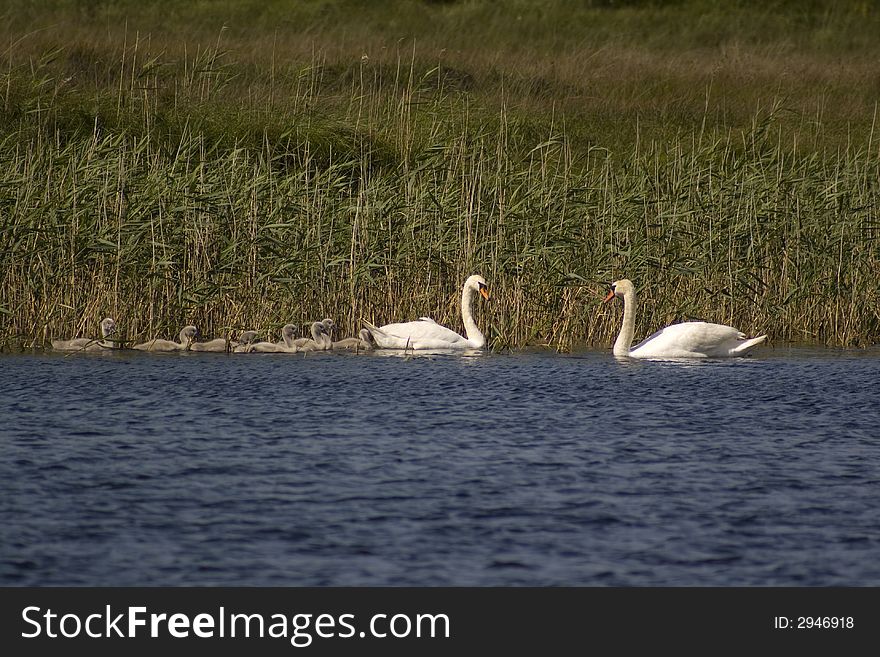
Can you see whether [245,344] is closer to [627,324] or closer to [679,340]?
[627,324]

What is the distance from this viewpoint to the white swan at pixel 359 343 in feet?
49.8

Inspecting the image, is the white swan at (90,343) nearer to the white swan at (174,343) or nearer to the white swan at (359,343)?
the white swan at (174,343)

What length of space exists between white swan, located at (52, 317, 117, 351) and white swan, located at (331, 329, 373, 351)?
2.26m

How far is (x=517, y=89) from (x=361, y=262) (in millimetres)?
11069

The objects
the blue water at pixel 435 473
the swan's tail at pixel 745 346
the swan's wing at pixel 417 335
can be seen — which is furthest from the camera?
the swan's wing at pixel 417 335

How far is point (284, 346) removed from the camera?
1491 cm

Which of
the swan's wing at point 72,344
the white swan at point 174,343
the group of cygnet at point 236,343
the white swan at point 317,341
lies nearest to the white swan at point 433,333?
the group of cygnet at point 236,343

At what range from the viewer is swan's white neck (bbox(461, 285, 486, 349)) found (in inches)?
600

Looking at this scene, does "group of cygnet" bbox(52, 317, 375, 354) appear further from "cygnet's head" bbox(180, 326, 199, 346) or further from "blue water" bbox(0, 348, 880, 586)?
"blue water" bbox(0, 348, 880, 586)

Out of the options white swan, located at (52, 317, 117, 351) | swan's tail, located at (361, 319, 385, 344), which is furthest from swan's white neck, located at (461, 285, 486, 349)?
white swan, located at (52, 317, 117, 351)

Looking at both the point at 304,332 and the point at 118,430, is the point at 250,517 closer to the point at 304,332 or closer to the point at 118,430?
the point at 118,430

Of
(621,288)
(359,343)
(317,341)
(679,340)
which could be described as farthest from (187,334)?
(679,340)

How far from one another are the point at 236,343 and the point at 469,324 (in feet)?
7.93
